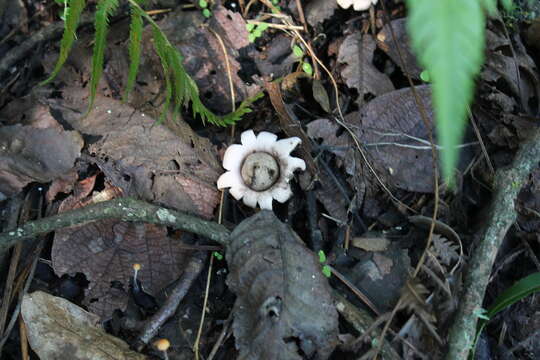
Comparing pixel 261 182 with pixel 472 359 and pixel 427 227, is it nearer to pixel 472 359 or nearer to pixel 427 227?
pixel 427 227

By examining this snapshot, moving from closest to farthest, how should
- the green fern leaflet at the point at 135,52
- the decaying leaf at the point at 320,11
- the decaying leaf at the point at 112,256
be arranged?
the green fern leaflet at the point at 135,52 → the decaying leaf at the point at 112,256 → the decaying leaf at the point at 320,11

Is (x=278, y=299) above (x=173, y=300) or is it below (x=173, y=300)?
above

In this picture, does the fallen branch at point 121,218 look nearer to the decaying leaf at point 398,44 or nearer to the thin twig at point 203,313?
the thin twig at point 203,313

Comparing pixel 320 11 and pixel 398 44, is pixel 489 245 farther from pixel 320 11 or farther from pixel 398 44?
pixel 320 11

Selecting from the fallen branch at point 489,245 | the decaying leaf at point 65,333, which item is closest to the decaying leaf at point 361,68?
the fallen branch at point 489,245

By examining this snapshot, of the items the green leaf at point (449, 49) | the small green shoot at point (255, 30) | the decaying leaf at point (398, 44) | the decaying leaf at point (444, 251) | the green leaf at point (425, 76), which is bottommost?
the decaying leaf at point (444, 251)

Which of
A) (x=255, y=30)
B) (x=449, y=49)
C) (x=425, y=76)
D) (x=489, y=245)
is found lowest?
A: (x=489, y=245)

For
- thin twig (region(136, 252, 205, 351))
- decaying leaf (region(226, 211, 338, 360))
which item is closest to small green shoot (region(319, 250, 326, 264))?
decaying leaf (region(226, 211, 338, 360))

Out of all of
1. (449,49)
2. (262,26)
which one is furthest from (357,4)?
(449,49)
